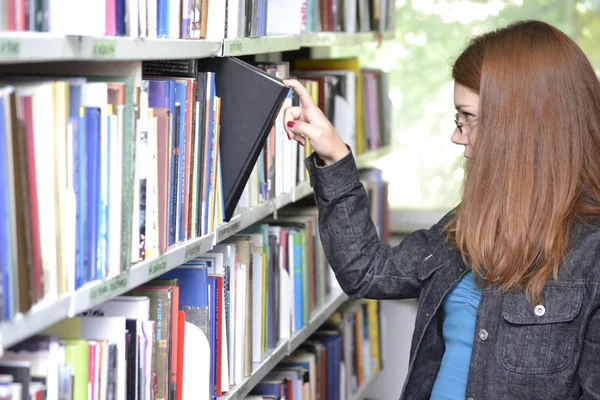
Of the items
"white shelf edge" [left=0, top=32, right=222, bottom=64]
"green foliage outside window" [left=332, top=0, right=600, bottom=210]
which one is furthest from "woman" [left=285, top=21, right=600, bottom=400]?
"green foliage outside window" [left=332, top=0, right=600, bottom=210]

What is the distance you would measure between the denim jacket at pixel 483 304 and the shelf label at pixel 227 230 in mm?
169

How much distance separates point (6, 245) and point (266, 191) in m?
1.07

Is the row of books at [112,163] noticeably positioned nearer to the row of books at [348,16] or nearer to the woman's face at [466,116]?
the woman's face at [466,116]

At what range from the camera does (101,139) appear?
3.96 ft

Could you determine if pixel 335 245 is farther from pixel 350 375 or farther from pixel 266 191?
pixel 350 375

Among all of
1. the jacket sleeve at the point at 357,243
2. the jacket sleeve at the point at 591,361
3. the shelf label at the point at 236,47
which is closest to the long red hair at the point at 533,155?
the jacket sleeve at the point at 591,361

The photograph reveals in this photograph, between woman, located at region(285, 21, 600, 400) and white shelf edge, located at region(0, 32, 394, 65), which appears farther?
woman, located at region(285, 21, 600, 400)

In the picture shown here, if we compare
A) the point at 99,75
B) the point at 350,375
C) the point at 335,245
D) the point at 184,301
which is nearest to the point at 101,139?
the point at 99,75

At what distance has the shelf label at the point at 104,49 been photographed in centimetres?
115

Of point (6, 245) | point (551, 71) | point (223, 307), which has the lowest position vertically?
point (223, 307)

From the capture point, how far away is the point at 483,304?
1634 mm

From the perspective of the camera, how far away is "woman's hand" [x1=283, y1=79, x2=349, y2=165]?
1697mm

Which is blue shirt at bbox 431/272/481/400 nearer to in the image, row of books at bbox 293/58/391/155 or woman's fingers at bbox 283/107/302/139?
woman's fingers at bbox 283/107/302/139

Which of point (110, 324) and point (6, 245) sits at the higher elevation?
point (6, 245)
